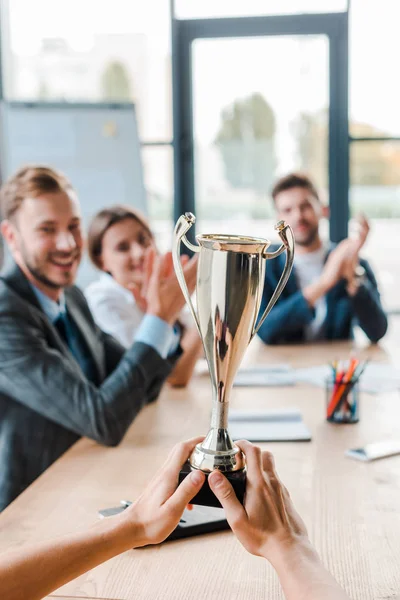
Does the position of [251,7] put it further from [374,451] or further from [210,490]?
[210,490]

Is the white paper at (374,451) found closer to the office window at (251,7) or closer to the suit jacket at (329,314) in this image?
the suit jacket at (329,314)

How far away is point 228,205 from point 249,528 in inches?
191

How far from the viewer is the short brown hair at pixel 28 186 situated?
6.07ft

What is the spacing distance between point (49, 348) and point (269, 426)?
54 centimetres

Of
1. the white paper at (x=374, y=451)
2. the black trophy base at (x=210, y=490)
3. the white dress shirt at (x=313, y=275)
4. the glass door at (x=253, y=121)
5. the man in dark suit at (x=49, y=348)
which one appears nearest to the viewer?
the black trophy base at (x=210, y=490)

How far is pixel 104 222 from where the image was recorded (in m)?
2.80

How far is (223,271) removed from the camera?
1008 mm

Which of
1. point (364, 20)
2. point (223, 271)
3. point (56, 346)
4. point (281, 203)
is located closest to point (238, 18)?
point (364, 20)

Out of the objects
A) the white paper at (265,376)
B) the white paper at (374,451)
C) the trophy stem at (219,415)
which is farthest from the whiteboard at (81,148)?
the trophy stem at (219,415)

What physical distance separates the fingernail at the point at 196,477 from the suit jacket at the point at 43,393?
68cm

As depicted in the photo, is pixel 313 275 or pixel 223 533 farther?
pixel 313 275

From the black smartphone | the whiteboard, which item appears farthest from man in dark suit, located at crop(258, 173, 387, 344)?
the black smartphone

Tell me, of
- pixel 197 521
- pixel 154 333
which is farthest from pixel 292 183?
pixel 197 521

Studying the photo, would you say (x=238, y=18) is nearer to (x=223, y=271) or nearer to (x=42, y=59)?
(x=42, y=59)
